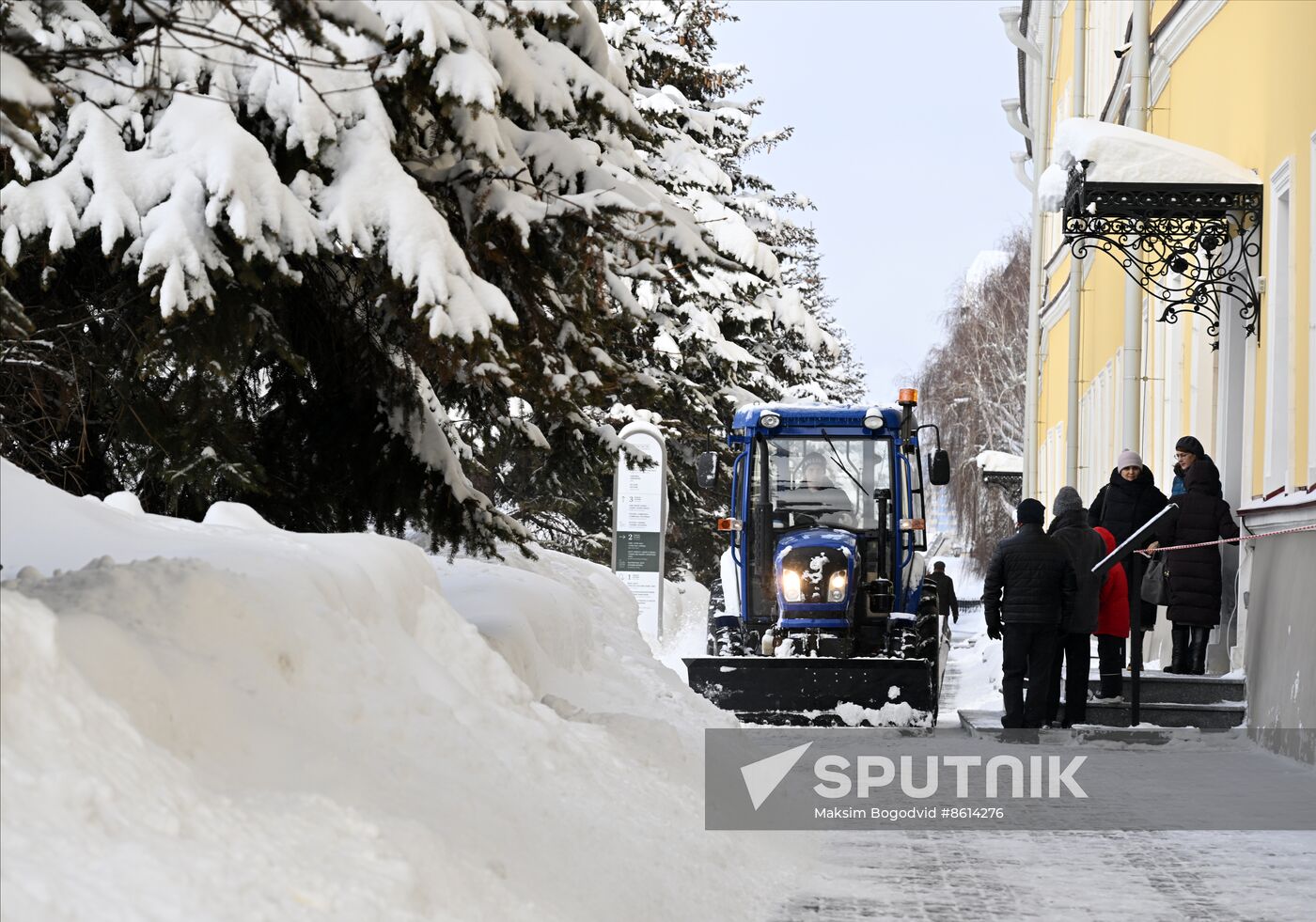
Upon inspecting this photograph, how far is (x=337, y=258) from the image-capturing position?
7453 mm

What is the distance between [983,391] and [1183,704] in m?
38.7

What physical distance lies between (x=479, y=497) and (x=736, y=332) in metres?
17.4

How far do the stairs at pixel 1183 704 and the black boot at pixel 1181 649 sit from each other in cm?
24

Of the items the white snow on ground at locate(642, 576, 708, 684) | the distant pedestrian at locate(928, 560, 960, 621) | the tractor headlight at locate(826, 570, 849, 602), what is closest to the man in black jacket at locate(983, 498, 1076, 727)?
the tractor headlight at locate(826, 570, 849, 602)

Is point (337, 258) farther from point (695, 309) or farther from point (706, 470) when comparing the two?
point (695, 309)

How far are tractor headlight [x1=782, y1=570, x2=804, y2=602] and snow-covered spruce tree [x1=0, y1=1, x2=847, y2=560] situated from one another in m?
5.81

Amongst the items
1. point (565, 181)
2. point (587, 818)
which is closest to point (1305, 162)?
point (565, 181)

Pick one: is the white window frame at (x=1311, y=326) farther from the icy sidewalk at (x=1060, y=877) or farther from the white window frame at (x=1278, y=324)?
the icy sidewalk at (x=1060, y=877)

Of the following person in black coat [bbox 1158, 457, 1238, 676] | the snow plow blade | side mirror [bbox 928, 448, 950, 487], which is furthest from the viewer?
side mirror [bbox 928, 448, 950, 487]

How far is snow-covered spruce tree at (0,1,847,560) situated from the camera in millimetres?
6770

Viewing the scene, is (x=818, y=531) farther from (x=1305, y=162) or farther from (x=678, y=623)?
(x=678, y=623)

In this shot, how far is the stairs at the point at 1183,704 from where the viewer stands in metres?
13.1

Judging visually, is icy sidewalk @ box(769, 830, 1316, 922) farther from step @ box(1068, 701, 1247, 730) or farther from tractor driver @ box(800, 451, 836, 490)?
tractor driver @ box(800, 451, 836, 490)

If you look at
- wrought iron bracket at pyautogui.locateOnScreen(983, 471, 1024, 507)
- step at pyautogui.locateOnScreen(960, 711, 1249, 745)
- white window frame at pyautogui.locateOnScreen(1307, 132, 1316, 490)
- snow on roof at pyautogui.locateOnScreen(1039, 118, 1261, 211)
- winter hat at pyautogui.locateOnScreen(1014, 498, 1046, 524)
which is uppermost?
snow on roof at pyautogui.locateOnScreen(1039, 118, 1261, 211)
